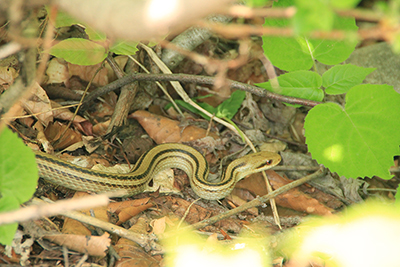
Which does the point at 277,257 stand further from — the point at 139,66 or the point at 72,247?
the point at 139,66

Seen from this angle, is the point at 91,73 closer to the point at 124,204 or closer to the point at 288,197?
the point at 124,204

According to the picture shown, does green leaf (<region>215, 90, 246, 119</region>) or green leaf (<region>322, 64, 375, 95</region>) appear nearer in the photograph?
green leaf (<region>322, 64, 375, 95</region>)

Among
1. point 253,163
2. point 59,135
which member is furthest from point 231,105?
point 59,135

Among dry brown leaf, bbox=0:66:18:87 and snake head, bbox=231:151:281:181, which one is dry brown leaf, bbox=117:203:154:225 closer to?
snake head, bbox=231:151:281:181

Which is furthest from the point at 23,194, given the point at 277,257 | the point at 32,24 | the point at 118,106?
the point at 277,257

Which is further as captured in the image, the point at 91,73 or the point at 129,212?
the point at 91,73

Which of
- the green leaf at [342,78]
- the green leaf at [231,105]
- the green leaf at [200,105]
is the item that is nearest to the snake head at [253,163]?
the green leaf at [231,105]

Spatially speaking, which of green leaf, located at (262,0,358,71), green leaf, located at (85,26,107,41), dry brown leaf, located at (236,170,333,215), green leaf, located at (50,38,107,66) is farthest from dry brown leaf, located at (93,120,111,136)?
green leaf, located at (262,0,358,71)
